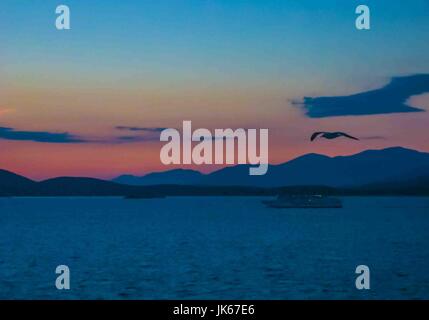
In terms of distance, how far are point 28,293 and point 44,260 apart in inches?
835

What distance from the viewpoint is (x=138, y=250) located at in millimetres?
66812

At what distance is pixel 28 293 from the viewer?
3625 centimetres
